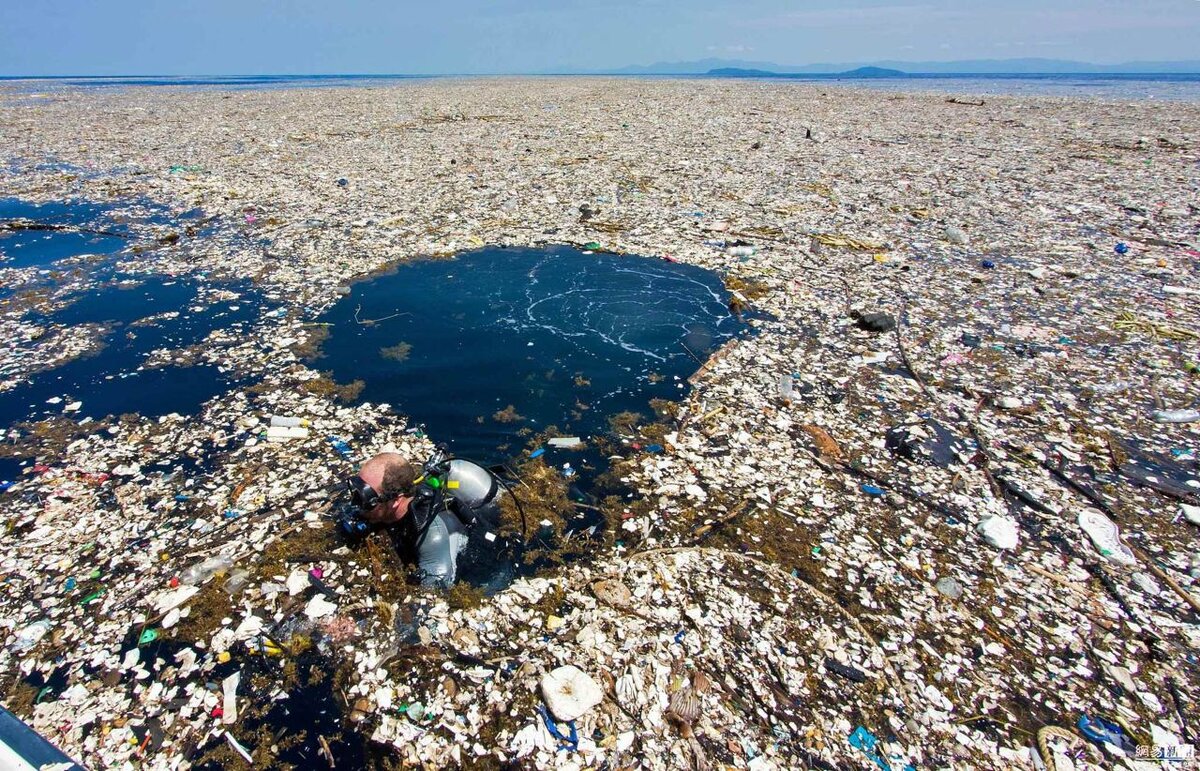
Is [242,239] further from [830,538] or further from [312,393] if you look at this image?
[830,538]

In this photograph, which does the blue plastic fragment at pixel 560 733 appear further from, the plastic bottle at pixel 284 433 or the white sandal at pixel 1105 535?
the white sandal at pixel 1105 535

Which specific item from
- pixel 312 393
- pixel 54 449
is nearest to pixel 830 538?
pixel 312 393

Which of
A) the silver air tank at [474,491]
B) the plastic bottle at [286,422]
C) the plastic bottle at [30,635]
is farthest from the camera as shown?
the plastic bottle at [286,422]

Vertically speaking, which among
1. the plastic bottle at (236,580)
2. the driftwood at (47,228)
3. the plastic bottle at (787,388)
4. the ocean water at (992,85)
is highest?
the ocean water at (992,85)

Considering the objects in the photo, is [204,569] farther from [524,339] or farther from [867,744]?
[867,744]

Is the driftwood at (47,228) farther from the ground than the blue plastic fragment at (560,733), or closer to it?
farther from the ground

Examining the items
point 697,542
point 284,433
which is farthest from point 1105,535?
point 284,433


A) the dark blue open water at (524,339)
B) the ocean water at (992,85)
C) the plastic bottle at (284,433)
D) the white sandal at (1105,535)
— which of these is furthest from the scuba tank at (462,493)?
the ocean water at (992,85)
